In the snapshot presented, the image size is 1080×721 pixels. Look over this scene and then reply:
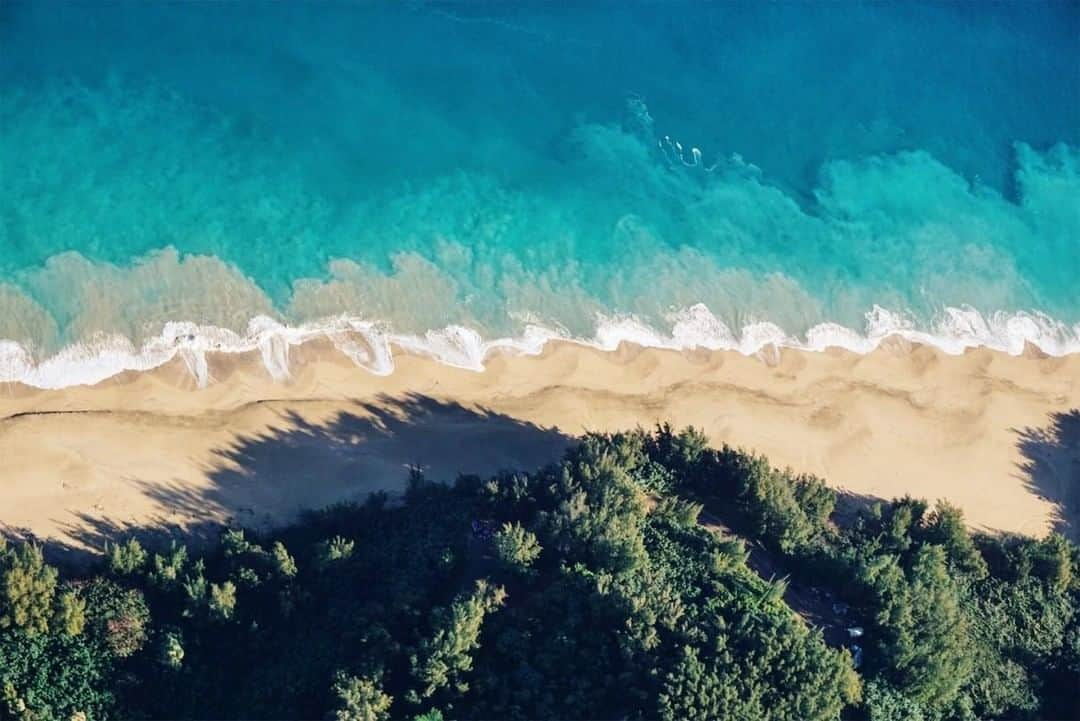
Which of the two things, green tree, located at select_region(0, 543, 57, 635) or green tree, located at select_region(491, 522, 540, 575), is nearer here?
green tree, located at select_region(0, 543, 57, 635)

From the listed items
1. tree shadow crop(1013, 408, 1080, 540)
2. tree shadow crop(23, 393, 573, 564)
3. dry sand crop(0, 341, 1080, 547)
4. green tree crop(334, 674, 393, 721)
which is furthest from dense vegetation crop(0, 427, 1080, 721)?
tree shadow crop(1013, 408, 1080, 540)

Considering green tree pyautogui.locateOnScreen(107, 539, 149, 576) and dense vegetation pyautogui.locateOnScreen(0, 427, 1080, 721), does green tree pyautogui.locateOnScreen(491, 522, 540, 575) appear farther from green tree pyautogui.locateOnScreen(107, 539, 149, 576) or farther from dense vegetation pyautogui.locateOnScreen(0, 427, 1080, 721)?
green tree pyautogui.locateOnScreen(107, 539, 149, 576)

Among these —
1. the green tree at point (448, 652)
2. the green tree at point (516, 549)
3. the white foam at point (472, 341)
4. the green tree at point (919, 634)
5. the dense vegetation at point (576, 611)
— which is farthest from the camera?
the white foam at point (472, 341)

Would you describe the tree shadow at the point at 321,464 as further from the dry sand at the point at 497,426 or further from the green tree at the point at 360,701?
the green tree at the point at 360,701

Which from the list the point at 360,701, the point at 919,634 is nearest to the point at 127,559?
the point at 360,701

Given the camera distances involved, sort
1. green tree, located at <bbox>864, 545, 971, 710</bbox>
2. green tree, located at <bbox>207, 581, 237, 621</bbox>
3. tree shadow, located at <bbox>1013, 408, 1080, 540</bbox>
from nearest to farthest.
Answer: green tree, located at <bbox>207, 581, 237, 621</bbox> < green tree, located at <bbox>864, 545, 971, 710</bbox> < tree shadow, located at <bbox>1013, 408, 1080, 540</bbox>

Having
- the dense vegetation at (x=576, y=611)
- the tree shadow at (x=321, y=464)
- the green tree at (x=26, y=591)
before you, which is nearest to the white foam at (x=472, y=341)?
the tree shadow at (x=321, y=464)
